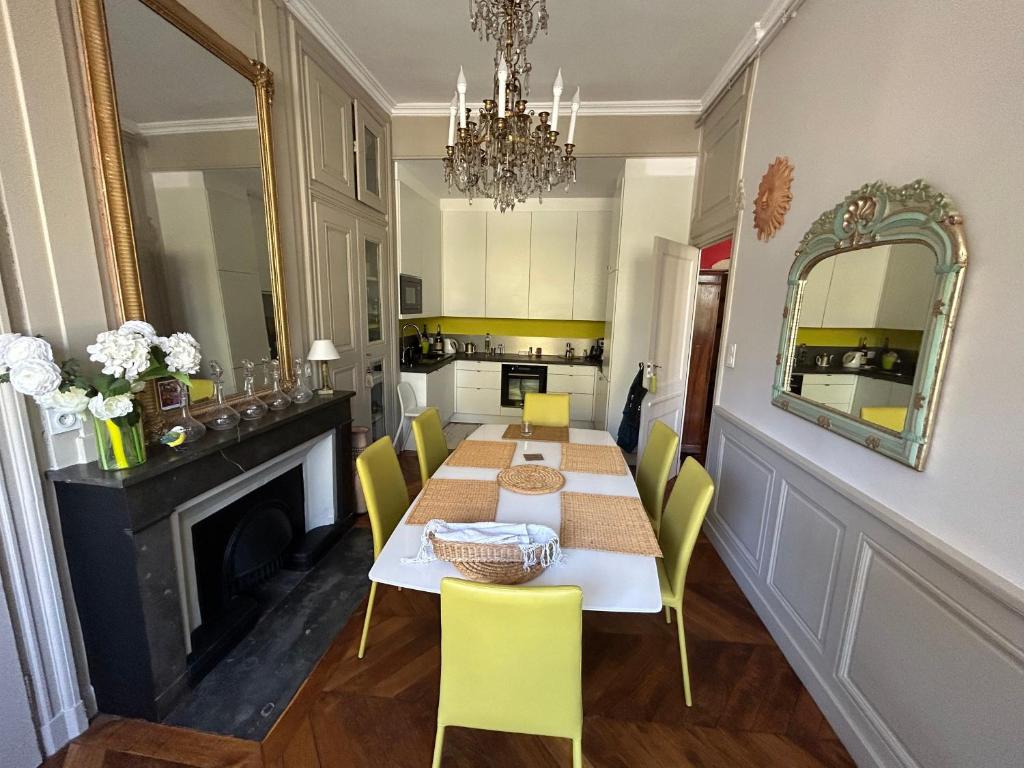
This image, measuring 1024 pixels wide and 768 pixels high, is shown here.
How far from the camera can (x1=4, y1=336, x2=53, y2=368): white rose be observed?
3.43 ft

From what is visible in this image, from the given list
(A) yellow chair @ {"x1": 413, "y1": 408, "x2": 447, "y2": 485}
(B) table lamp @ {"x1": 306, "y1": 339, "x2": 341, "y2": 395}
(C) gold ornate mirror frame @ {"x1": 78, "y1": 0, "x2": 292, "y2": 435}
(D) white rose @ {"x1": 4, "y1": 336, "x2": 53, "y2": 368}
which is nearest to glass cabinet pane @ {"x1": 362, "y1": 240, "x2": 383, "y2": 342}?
(B) table lamp @ {"x1": 306, "y1": 339, "x2": 341, "y2": 395}

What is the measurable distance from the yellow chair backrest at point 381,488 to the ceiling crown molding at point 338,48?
233 centimetres

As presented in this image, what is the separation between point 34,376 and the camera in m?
1.05

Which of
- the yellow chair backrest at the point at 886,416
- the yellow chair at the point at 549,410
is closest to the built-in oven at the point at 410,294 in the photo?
the yellow chair at the point at 549,410

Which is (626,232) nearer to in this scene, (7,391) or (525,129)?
(525,129)

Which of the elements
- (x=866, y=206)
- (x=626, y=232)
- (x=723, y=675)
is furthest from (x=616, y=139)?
(x=723, y=675)

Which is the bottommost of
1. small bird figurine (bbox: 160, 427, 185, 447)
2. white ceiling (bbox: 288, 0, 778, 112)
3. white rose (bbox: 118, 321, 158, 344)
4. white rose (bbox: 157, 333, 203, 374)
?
small bird figurine (bbox: 160, 427, 185, 447)

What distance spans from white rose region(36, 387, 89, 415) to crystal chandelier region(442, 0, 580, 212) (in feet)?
4.89

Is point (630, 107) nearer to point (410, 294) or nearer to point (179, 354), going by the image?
point (410, 294)

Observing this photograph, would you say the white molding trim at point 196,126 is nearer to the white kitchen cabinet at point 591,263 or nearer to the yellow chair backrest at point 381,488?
the yellow chair backrest at point 381,488

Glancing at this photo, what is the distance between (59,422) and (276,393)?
0.87 meters

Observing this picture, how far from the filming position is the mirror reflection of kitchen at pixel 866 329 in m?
1.24

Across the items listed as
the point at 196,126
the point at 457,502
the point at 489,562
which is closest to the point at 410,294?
the point at 196,126

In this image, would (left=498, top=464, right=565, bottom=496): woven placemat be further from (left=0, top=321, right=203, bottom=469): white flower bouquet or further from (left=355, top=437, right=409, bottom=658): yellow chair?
(left=0, top=321, right=203, bottom=469): white flower bouquet
